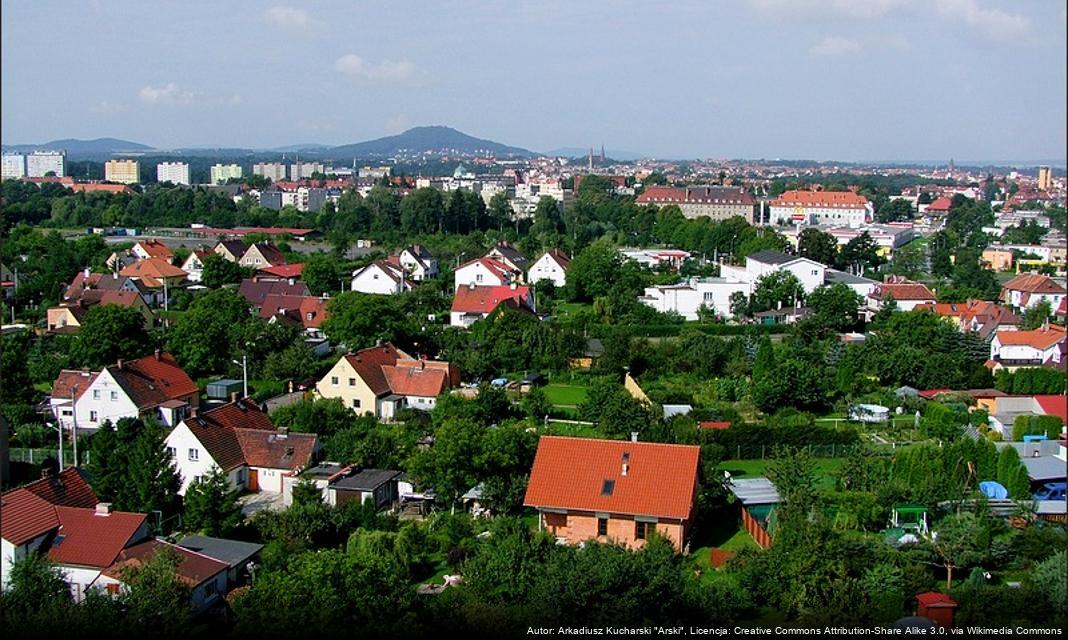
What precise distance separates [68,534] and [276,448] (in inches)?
71.9

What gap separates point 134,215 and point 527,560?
79.0 ft

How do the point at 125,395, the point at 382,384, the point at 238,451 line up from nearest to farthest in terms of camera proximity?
the point at 238,451, the point at 125,395, the point at 382,384

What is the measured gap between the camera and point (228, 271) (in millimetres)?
15234

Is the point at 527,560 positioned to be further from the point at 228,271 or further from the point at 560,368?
the point at 228,271

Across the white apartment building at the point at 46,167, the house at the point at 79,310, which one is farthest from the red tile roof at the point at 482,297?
the white apartment building at the point at 46,167

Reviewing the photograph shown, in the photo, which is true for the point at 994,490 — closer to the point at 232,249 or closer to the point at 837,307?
the point at 837,307

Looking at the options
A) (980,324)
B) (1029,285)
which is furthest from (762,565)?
(1029,285)

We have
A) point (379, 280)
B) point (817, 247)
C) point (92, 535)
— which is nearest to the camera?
point (92, 535)

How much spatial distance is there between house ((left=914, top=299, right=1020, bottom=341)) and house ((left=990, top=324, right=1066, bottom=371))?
331 millimetres

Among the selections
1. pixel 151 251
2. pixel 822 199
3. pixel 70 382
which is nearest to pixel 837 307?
→ pixel 70 382

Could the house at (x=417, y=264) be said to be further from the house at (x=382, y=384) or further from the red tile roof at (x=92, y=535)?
the red tile roof at (x=92, y=535)

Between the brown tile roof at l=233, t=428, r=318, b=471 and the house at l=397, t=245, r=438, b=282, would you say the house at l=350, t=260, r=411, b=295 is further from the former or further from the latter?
the brown tile roof at l=233, t=428, r=318, b=471

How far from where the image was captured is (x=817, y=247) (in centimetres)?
1662

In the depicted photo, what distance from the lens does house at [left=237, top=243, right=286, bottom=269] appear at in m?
16.8
